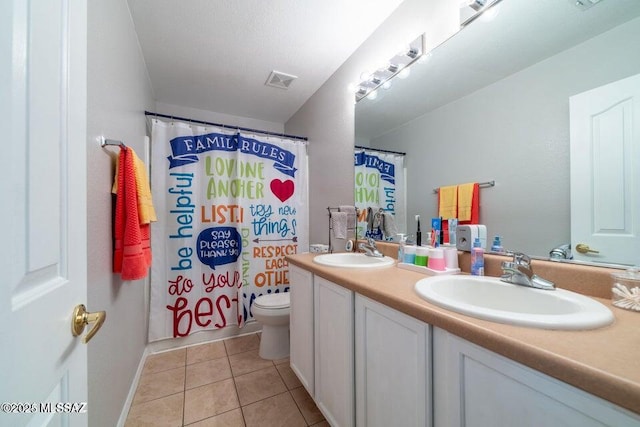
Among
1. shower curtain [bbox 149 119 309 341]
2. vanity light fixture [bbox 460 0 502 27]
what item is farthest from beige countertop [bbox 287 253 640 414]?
shower curtain [bbox 149 119 309 341]

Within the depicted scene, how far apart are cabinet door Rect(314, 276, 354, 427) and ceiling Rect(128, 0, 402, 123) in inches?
63.6

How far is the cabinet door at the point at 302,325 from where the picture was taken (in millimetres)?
1318

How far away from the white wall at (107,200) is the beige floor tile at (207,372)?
1.16 feet

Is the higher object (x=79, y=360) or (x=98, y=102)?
(x=98, y=102)

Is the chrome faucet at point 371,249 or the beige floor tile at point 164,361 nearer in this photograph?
the chrome faucet at point 371,249

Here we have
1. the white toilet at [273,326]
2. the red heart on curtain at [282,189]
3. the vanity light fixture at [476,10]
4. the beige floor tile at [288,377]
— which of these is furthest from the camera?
the red heart on curtain at [282,189]

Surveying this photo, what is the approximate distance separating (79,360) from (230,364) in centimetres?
149

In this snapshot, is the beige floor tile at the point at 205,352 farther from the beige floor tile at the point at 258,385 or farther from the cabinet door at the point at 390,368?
the cabinet door at the point at 390,368

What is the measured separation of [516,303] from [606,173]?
50cm

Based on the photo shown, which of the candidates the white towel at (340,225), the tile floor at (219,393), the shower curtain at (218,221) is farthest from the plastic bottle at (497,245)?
the shower curtain at (218,221)

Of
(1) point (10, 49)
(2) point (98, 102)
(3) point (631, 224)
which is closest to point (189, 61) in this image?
(2) point (98, 102)

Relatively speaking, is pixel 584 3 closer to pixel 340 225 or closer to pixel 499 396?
pixel 499 396

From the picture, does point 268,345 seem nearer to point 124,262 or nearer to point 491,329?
point 124,262

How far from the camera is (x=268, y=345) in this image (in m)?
1.87
